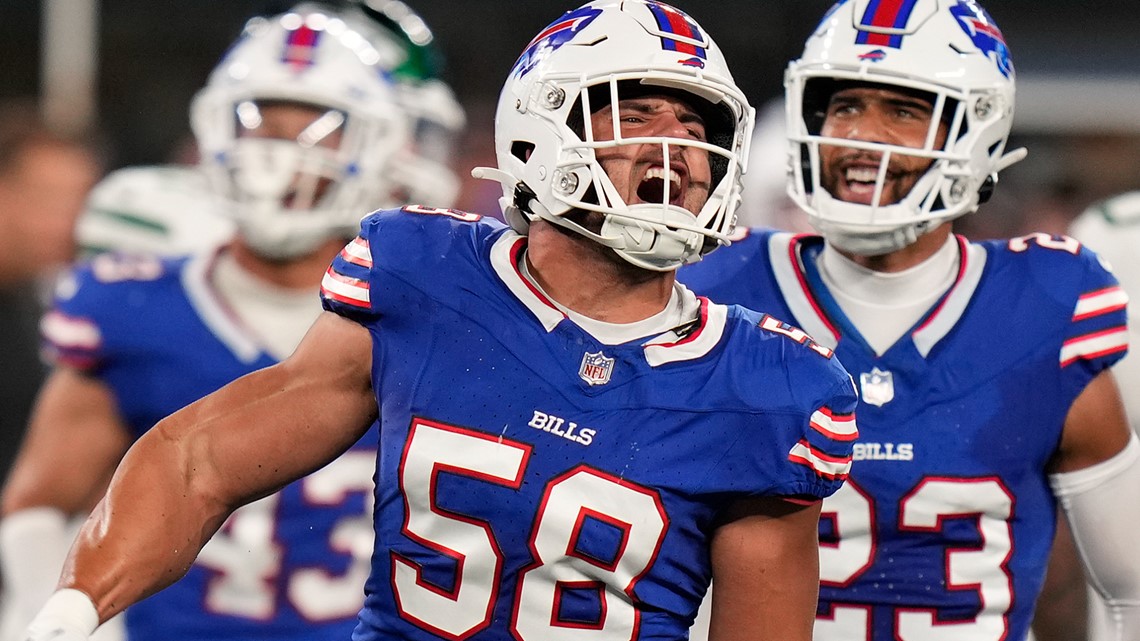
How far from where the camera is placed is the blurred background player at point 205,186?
471cm

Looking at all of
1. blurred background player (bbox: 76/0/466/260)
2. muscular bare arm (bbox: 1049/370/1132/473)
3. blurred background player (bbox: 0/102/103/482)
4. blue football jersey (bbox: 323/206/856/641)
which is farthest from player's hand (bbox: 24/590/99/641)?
blurred background player (bbox: 0/102/103/482)

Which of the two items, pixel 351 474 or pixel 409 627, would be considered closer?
pixel 409 627

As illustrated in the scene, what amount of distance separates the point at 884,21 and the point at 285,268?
4.70ft

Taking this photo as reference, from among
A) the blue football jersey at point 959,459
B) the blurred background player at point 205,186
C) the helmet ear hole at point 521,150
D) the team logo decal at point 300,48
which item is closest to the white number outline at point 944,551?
the blue football jersey at point 959,459

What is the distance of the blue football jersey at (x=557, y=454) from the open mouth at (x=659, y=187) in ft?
0.58

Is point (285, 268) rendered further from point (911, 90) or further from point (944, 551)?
point (944, 551)

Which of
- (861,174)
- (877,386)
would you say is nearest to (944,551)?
(877,386)

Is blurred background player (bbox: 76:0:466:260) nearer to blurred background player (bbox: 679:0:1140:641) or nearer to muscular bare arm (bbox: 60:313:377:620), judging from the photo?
blurred background player (bbox: 679:0:1140:641)

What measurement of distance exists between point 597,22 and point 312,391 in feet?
1.98

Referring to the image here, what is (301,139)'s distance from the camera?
3.79m

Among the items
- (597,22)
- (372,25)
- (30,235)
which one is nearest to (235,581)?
(597,22)

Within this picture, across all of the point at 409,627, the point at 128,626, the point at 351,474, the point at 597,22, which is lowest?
→ the point at 128,626

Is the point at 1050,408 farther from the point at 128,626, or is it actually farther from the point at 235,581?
the point at 128,626

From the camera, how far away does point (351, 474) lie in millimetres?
3475
